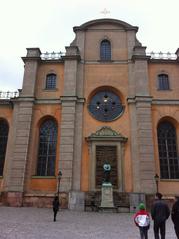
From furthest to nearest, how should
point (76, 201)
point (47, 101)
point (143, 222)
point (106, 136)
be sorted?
1. point (47, 101)
2. point (106, 136)
3. point (76, 201)
4. point (143, 222)

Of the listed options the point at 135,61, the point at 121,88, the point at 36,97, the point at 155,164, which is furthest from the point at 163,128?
the point at 36,97

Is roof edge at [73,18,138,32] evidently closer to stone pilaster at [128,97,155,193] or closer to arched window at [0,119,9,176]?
stone pilaster at [128,97,155,193]

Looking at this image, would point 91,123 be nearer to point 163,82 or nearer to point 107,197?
point 107,197

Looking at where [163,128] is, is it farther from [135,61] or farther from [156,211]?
[156,211]

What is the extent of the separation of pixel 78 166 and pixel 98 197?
10.5 feet

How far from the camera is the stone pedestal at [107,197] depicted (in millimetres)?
19513

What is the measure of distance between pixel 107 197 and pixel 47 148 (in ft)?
25.2

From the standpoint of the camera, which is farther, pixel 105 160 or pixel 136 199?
pixel 105 160

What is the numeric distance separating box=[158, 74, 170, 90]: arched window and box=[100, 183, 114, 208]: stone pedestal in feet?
38.5

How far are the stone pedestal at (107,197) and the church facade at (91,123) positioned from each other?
201 centimetres

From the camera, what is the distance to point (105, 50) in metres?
28.5

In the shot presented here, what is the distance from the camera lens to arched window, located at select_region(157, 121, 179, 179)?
2333 centimetres

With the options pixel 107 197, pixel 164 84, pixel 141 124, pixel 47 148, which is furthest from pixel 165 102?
pixel 47 148

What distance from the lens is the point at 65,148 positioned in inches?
906
